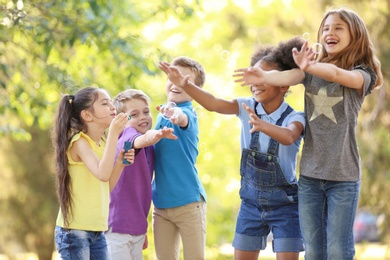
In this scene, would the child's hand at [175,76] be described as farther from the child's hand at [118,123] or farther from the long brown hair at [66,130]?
the long brown hair at [66,130]

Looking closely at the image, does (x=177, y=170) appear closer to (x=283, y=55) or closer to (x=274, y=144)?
(x=274, y=144)

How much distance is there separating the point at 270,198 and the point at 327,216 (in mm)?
327

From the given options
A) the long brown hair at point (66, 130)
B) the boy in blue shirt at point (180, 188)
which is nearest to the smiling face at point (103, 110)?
the long brown hair at point (66, 130)

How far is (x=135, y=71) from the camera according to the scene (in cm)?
852

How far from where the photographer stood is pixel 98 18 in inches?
321

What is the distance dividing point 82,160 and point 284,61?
1.17 m

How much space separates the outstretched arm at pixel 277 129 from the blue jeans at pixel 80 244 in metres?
1.01

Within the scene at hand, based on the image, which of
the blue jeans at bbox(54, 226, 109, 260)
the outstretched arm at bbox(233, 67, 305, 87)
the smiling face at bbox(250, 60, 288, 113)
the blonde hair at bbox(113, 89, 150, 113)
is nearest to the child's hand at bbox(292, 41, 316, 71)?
the outstretched arm at bbox(233, 67, 305, 87)

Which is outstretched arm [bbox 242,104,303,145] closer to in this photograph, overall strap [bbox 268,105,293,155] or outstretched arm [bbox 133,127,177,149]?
overall strap [bbox 268,105,293,155]

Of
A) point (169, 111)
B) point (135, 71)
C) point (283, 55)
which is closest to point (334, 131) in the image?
point (283, 55)

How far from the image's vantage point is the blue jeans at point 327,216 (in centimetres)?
384

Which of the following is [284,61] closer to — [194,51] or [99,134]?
[99,134]

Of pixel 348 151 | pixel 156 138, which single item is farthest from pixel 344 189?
pixel 156 138

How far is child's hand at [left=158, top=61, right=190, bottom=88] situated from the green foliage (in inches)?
18.0
